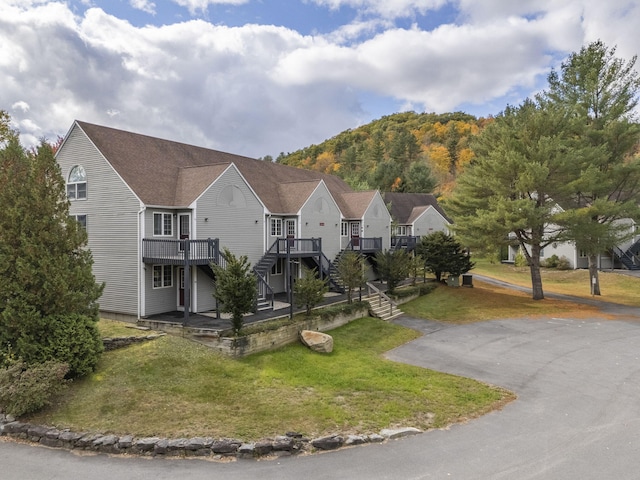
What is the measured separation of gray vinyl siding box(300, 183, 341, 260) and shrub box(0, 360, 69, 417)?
16631mm

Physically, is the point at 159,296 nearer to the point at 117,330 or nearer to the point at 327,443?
the point at 117,330

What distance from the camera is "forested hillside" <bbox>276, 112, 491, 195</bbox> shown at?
2499 inches

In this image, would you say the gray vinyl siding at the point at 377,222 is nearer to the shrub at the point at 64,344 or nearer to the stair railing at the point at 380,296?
the stair railing at the point at 380,296

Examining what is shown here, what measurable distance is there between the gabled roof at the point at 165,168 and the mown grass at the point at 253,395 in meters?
7.34

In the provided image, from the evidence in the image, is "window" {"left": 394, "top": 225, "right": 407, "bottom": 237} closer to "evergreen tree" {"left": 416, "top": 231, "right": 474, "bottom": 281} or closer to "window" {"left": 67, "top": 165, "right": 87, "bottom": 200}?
"evergreen tree" {"left": 416, "top": 231, "right": 474, "bottom": 281}

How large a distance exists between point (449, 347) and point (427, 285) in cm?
1255

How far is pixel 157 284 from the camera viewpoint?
19.8 meters

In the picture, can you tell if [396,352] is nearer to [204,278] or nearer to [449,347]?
[449,347]

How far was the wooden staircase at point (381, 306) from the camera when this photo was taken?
2454 cm

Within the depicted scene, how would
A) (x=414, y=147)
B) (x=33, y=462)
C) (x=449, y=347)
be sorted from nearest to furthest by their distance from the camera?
(x=33, y=462) → (x=449, y=347) → (x=414, y=147)

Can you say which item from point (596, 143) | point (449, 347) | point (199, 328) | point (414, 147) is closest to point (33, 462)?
point (199, 328)

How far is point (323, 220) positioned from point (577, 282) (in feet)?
91.6

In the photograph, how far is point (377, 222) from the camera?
34719mm

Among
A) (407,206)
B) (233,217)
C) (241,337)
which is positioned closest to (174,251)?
(233,217)
